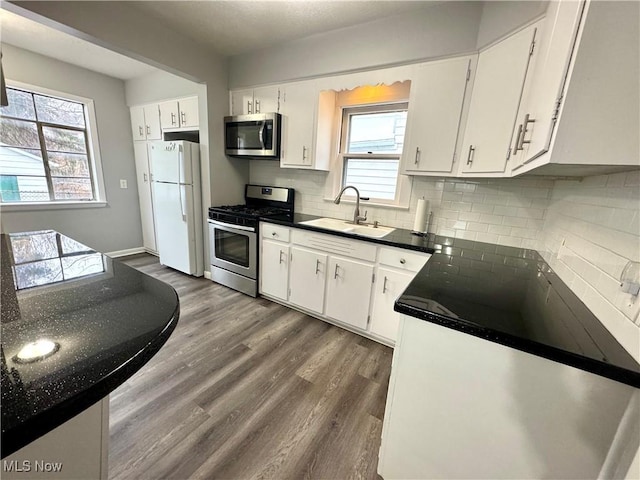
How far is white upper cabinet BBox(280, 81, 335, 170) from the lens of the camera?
251cm

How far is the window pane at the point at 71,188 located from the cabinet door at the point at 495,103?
4.74 meters

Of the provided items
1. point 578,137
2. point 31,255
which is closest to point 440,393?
point 578,137

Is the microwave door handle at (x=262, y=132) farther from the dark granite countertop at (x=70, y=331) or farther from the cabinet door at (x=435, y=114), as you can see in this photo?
the dark granite countertop at (x=70, y=331)

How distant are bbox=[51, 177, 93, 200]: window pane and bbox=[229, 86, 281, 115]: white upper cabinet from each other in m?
2.50

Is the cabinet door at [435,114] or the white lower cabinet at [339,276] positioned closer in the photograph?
the cabinet door at [435,114]

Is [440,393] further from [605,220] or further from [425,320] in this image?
[605,220]

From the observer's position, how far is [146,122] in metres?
3.72

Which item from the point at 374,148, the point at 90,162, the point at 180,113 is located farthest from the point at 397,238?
the point at 90,162

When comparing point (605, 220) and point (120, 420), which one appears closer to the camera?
point (605, 220)

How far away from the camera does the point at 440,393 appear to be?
948 millimetres

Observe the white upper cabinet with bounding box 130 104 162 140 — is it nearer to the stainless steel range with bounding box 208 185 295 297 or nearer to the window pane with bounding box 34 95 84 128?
the window pane with bounding box 34 95 84 128

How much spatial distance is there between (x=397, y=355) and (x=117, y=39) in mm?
2946

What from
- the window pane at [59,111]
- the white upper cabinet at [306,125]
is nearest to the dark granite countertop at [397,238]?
the white upper cabinet at [306,125]

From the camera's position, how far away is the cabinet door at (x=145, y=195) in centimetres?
395
